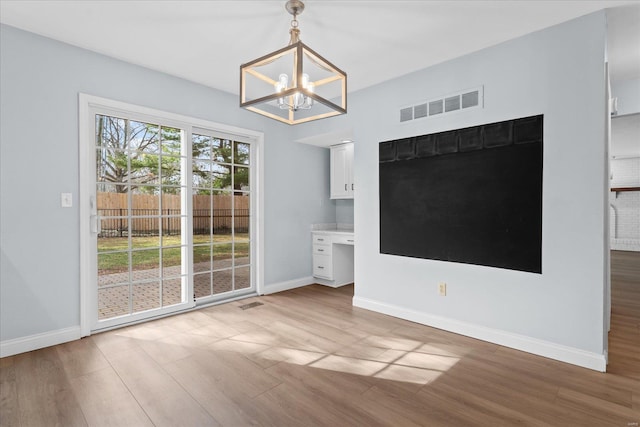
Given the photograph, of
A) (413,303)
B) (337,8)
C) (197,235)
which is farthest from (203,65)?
(413,303)

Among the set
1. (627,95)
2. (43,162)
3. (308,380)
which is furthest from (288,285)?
(627,95)

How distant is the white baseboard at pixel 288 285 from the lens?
4402 mm

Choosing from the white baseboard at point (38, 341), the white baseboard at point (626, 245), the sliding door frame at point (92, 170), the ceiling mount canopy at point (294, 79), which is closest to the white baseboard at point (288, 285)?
the sliding door frame at point (92, 170)

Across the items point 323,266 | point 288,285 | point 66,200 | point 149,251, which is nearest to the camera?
point 66,200

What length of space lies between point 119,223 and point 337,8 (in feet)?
9.06

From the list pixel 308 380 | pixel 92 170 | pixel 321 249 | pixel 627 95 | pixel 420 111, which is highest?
pixel 627 95

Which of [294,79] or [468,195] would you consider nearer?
[294,79]

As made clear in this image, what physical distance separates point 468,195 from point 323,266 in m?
2.49

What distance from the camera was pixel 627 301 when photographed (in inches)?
150

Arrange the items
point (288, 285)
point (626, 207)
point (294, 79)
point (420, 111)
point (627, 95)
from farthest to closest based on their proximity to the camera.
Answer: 1. point (626, 207)
2. point (288, 285)
3. point (627, 95)
4. point (420, 111)
5. point (294, 79)

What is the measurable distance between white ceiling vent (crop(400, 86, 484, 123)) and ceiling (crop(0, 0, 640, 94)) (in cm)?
37

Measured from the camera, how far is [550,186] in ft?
8.21

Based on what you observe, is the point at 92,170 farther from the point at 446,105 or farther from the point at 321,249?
the point at 446,105

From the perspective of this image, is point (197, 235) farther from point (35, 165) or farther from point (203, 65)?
point (203, 65)
